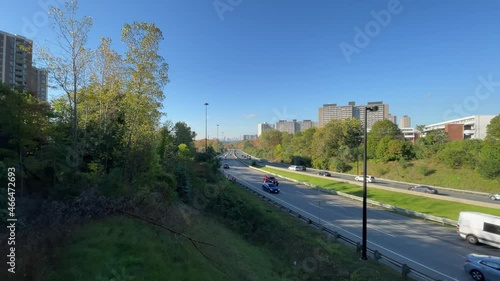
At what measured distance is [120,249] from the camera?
764 centimetres

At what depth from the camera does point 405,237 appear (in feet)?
57.0

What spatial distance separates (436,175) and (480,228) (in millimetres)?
30427

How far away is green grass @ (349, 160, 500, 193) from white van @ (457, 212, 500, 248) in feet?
79.9

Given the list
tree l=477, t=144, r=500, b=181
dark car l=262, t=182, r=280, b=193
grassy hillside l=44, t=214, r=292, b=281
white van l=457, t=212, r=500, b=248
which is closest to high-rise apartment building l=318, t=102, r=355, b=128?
tree l=477, t=144, r=500, b=181

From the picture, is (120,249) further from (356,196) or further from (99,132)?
(356,196)

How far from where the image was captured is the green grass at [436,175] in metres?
35.5

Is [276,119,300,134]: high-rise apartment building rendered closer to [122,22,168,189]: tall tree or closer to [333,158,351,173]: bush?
[333,158,351,173]: bush

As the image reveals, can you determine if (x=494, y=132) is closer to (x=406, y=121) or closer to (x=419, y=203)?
(x=419, y=203)

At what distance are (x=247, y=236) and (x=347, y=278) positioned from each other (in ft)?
24.1

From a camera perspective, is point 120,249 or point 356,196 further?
point 356,196

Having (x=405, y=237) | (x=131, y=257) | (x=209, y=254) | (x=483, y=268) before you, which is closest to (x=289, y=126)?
(x=405, y=237)

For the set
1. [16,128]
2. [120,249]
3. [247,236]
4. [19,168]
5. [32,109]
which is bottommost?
[247,236]

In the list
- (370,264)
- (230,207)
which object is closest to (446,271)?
(370,264)

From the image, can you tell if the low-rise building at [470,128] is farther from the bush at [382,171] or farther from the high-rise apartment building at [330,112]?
the high-rise apartment building at [330,112]
